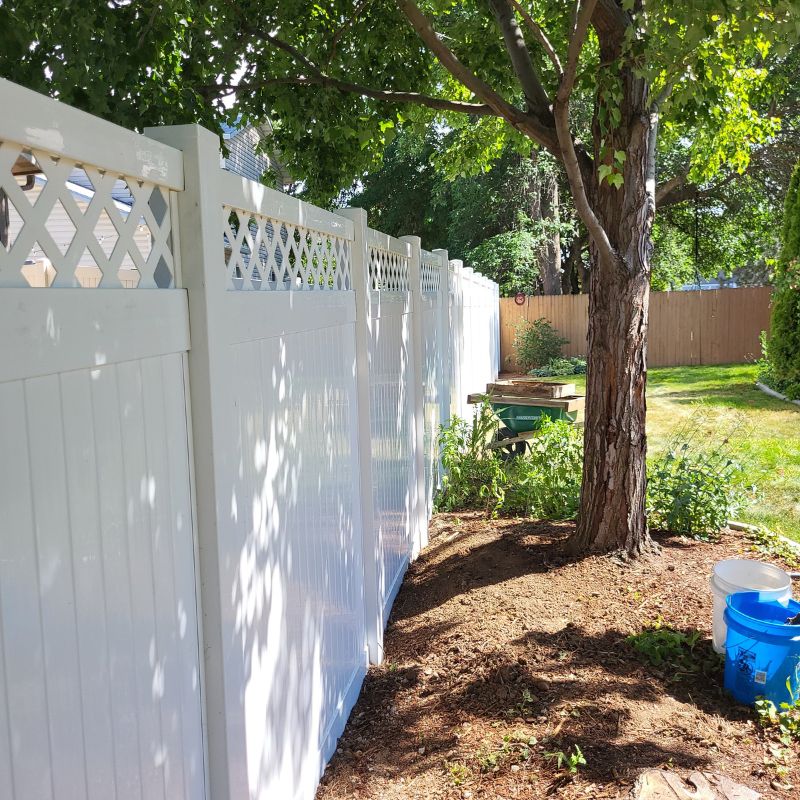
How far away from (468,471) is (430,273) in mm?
→ 1857

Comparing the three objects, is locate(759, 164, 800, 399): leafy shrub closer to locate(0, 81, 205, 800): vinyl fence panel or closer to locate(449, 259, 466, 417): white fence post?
locate(449, 259, 466, 417): white fence post

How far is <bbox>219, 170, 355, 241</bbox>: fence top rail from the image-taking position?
2.19 meters

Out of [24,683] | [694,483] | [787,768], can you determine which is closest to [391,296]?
[694,483]

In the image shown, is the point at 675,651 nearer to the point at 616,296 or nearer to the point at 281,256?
the point at 616,296

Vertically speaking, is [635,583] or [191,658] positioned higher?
[191,658]

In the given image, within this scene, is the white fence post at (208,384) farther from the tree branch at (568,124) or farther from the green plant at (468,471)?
the green plant at (468,471)

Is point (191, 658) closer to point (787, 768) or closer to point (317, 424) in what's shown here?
point (317, 424)

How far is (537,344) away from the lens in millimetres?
20266

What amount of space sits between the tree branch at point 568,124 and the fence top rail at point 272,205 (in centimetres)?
137

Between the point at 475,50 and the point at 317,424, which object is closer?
the point at 317,424

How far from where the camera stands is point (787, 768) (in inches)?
122

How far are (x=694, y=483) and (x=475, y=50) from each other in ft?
12.0

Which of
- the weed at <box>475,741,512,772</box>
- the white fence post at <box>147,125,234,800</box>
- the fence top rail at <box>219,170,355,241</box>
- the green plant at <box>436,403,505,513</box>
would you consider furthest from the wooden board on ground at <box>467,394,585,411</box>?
the white fence post at <box>147,125,234,800</box>

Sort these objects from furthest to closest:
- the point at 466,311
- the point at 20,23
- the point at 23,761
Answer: the point at 466,311 → the point at 20,23 → the point at 23,761
